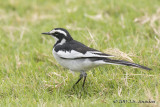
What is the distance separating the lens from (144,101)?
195 inches

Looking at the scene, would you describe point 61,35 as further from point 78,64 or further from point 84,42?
point 84,42

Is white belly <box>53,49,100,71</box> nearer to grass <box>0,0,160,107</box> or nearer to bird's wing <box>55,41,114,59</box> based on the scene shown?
bird's wing <box>55,41,114,59</box>

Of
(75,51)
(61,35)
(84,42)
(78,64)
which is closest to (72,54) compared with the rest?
(75,51)

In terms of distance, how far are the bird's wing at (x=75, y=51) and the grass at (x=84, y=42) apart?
0.63 m

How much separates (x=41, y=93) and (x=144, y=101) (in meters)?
1.97

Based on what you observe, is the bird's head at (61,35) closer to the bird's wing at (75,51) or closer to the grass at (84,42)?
the bird's wing at (75,51)

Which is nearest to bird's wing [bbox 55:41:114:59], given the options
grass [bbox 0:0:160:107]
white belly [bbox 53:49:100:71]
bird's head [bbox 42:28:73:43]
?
white belly [bbox 53:49:100:71]

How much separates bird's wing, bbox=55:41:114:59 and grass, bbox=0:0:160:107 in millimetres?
Answer: 627

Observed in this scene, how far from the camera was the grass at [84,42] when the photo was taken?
5711mm

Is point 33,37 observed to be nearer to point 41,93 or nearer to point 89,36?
point 89,36

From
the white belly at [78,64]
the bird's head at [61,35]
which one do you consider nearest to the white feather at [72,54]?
the white belly at [78,64]

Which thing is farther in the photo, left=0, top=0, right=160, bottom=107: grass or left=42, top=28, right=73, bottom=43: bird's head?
left=42, top=28, right=73, bottom=43: bird's head

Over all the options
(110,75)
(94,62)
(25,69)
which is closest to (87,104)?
(94,62)

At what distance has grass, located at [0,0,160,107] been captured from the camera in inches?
225
